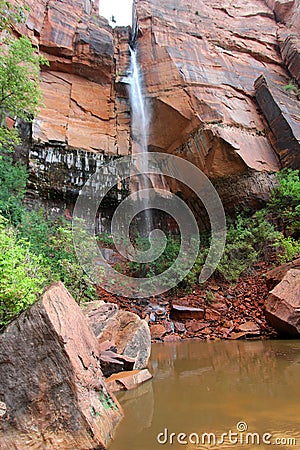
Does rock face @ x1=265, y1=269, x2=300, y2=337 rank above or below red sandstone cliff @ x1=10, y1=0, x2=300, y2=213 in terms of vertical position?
below

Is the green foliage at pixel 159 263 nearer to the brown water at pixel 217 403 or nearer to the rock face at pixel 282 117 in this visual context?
the rock face at pixel 282 117

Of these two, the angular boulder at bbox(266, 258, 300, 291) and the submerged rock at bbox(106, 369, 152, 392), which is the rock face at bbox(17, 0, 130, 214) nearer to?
the angular boulder at bbox(266, 258, 300, 291)

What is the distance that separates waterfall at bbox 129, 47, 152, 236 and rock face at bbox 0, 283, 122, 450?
1105 centimetres

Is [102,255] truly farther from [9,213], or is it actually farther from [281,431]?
[281,431]

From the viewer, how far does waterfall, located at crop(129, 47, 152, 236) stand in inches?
512

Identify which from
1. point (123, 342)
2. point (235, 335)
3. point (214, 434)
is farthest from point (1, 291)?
point (235, 335)

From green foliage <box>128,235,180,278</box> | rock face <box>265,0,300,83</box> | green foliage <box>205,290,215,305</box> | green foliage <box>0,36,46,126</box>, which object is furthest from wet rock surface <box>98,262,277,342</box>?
rock face <box>265,0,300,83</box>

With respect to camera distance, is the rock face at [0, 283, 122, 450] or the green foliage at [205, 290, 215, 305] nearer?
the rock face at [0, 283, 122, 450]

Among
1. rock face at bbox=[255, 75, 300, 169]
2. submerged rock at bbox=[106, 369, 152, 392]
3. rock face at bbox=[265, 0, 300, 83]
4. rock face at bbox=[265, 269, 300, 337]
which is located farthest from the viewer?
rock face at bbox=[265, 0, 300, 83]

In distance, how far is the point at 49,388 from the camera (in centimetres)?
195

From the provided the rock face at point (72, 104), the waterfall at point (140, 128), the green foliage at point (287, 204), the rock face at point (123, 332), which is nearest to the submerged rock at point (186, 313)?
the rock face at point (123, 332)

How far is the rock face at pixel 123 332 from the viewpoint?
3947 mm

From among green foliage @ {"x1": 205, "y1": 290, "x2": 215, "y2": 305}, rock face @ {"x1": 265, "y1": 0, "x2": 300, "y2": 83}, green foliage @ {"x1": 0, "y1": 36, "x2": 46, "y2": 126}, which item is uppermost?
rock face @ {"x1": 265, "y1": 0, "x2": 300, "y2": 83}

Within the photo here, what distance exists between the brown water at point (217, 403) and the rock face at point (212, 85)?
7871mm
